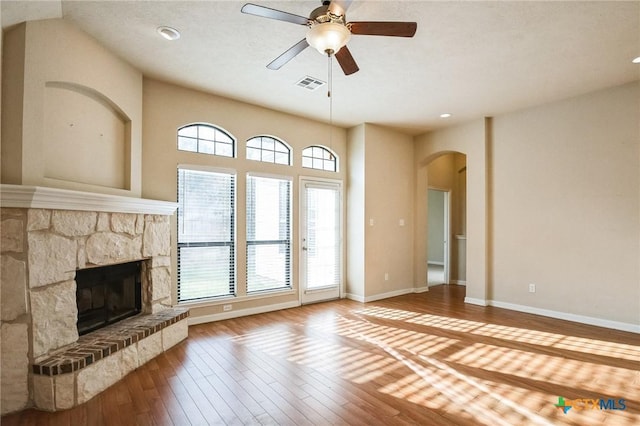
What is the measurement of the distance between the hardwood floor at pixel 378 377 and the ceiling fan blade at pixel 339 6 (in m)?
2.84

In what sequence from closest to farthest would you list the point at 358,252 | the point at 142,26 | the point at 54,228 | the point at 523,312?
the point at 54,228 → the point at 142,26 → the point at 523,312 → the point at 358,252

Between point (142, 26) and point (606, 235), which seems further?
point (606, 235)

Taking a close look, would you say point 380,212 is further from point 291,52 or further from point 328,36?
point 328,36

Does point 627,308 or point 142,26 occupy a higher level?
point 142,26

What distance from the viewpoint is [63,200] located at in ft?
8.63

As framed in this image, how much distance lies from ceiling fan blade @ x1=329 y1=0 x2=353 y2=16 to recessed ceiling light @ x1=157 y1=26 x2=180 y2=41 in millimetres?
1619

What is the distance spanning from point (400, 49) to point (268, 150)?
2.56 m

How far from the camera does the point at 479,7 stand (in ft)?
8.98

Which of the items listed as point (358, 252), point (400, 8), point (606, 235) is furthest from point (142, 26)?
point (606, 235)

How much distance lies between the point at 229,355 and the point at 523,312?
14.5ft

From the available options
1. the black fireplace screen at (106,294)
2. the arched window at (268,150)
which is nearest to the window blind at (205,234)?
the arched window at (268,150)

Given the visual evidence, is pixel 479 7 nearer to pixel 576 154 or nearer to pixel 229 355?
pixel 576 154

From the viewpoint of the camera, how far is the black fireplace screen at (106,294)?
10.0 feet

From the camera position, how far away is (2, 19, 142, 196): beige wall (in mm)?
2570
